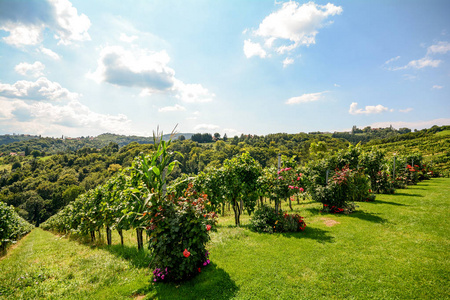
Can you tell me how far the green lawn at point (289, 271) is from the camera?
400 cm

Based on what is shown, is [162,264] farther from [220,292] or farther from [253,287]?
[253,287]

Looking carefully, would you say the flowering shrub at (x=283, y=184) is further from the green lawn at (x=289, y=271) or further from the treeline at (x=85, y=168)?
the treeline at (x=85, y=168)

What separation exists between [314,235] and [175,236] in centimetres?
590

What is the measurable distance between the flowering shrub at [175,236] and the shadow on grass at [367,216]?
8738 millimetres

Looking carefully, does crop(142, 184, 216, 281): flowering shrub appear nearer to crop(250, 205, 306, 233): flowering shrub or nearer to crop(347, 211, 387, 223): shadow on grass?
crop(250, 205, 306, 233): flowering shrub

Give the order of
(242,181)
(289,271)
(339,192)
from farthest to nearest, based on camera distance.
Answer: (339,192)
(242,181)
(289,271)

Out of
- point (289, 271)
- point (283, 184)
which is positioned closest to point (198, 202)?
point (289, 271)

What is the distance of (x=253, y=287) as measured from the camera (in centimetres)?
415

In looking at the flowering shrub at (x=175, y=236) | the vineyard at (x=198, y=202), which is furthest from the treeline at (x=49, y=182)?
the flowering shrub at (x=175, y=236)

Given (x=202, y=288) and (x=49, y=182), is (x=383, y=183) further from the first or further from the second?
(x=49, y=182)

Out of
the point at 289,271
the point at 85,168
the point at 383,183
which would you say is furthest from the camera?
the point at 85,168

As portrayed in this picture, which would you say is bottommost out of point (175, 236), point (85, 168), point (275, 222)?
point (85, 168)

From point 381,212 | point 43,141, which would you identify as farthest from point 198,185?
point 43,141

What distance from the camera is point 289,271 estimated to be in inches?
186
